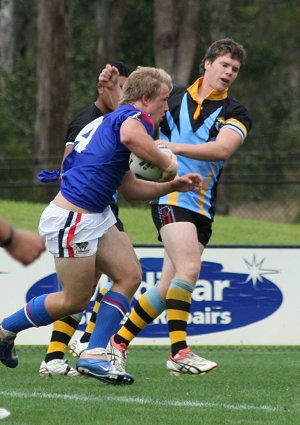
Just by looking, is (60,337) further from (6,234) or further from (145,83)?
(6,234)

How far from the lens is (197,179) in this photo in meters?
6.27

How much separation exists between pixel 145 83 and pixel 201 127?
3.67 feet

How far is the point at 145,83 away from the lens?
646 cm

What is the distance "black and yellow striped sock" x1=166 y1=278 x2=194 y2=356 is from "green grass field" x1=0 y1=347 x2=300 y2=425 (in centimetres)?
25

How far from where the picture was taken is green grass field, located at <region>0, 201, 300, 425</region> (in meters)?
Answer: 5.48

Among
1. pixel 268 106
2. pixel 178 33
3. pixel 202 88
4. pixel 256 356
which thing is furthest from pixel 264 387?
pixel 268 106

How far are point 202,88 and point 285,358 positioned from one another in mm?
2916

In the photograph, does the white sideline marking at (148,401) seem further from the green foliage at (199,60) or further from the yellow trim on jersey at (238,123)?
the green foliage at (199,60)

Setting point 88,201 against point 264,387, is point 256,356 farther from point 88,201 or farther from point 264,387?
point 88,201

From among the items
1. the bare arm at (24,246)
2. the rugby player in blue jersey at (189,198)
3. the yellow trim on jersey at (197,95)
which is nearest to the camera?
the bare arm at (24,246)

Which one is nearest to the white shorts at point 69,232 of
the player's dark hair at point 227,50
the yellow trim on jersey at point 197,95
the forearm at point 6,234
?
the yellow trim on jersey at point 197,95

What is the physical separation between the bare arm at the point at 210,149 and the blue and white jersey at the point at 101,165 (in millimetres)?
741

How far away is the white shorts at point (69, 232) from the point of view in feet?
20.5

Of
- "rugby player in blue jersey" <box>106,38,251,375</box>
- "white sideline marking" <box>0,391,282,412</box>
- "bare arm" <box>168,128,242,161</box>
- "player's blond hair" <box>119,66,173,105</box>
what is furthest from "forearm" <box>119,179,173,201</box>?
"white sideline marking" <box>0,391,282,412</box>
